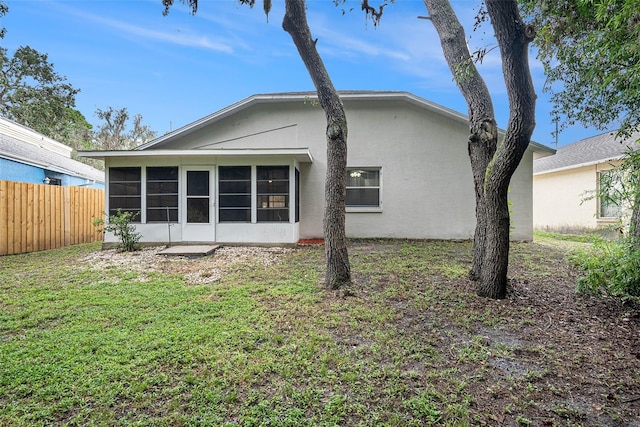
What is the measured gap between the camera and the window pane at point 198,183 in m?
8.75

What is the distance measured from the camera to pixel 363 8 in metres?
6.21

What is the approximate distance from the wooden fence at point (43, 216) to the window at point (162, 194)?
9.95ft

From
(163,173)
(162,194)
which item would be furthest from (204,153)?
(162,194)

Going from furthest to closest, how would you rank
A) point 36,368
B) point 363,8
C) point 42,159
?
1. point 42,159
2. point 363,8
3. point 36,368

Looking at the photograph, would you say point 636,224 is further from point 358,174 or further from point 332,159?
point 358,174

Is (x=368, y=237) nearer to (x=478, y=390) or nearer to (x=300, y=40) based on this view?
(x=300, y=40)

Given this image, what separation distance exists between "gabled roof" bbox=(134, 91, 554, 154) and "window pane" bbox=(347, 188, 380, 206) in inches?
119

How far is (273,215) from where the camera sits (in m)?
8.80

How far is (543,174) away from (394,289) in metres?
13.7

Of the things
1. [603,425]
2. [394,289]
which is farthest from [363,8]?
[603,425]

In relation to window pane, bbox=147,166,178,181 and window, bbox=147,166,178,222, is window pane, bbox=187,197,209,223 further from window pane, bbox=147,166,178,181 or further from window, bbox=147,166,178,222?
window pane, bbox=147,166,178,181

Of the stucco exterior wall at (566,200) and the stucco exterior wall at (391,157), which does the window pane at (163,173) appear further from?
the stucco exterior wall at (566,200)

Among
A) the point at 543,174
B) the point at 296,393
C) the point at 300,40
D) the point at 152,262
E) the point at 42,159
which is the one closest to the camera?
the point at 296,393

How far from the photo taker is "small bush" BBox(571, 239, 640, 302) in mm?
3654
